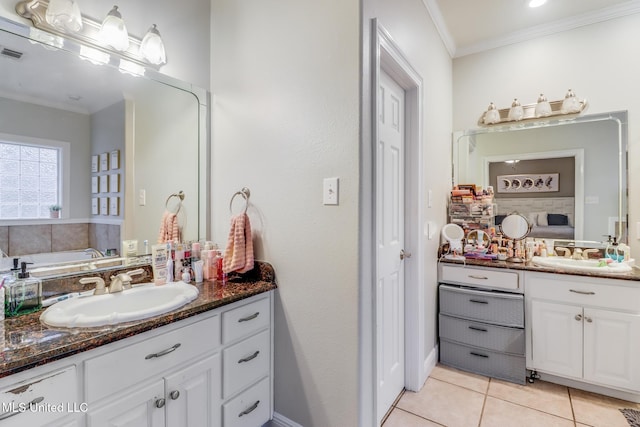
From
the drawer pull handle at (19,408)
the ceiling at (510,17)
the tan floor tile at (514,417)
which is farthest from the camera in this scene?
the ceiling at (510,17)

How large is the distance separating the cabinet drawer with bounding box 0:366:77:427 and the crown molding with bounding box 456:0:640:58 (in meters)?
2.75

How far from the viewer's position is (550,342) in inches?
82.0

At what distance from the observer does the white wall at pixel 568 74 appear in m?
2.23

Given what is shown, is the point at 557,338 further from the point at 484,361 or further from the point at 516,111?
the point at 516,111

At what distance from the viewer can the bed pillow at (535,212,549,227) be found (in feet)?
8.20

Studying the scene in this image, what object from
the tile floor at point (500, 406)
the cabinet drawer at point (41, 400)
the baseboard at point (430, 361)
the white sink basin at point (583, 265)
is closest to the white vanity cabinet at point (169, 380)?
the cabinet drawer at point (41, 400)

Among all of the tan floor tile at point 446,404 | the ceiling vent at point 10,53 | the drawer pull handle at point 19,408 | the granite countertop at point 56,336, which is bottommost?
the tan floor tile at point 446,404

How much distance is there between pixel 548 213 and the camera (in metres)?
2.49

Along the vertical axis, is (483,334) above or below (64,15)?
below

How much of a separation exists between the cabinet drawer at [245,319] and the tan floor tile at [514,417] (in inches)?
54.3

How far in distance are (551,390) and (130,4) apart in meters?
3.40

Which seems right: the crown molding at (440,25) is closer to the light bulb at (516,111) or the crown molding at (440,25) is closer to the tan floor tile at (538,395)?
the light bulb at (516,111)

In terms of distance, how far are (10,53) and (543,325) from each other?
3.22 m

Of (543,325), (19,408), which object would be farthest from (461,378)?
(19,408)
